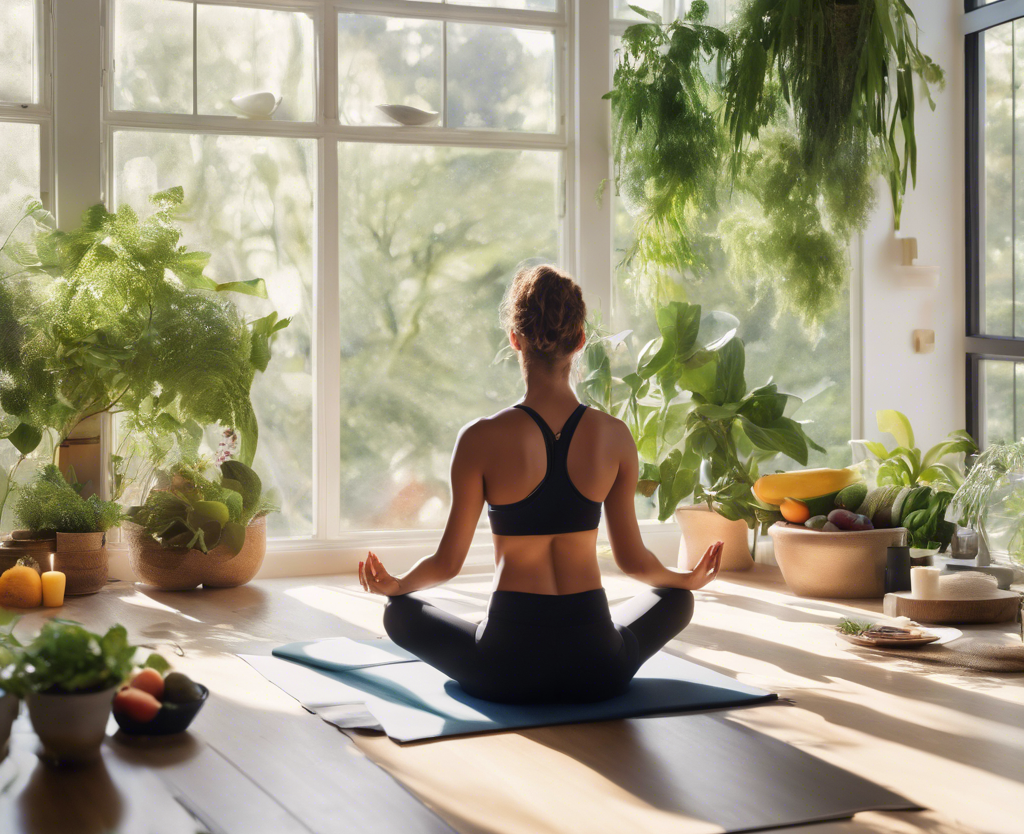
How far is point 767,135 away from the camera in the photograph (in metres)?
5.00

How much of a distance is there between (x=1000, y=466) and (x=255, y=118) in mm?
3283

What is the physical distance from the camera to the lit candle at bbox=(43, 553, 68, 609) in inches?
164

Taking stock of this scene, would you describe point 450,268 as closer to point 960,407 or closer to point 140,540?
point 140,540

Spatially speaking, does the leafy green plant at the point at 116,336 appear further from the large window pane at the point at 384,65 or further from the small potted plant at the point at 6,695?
the small potted plant at the point at 6,695

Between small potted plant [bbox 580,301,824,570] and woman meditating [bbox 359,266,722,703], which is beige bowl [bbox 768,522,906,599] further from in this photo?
woman meditating [bbox 359,266,722,703]

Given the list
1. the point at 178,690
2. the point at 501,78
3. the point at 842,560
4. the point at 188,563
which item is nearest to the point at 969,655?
the point at 842,560

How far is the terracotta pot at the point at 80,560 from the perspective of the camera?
4363 mm

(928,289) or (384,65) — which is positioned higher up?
(384,65)

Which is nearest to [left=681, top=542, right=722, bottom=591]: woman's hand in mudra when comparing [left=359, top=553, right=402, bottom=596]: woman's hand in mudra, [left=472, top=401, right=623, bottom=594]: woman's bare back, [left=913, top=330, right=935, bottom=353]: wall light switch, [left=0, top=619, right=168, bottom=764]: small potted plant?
[left=472, top=401, right=623, bottom=594]: woman's bare back

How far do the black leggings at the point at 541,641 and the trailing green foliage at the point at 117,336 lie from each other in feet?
5.93

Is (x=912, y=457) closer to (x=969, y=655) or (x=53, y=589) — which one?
(x=969, y=655)

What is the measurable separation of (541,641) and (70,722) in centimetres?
101

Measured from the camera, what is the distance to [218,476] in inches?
182

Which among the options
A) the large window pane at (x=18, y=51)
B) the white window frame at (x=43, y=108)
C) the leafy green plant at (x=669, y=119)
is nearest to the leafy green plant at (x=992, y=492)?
the leafy green plant at (x=669, y=119)
